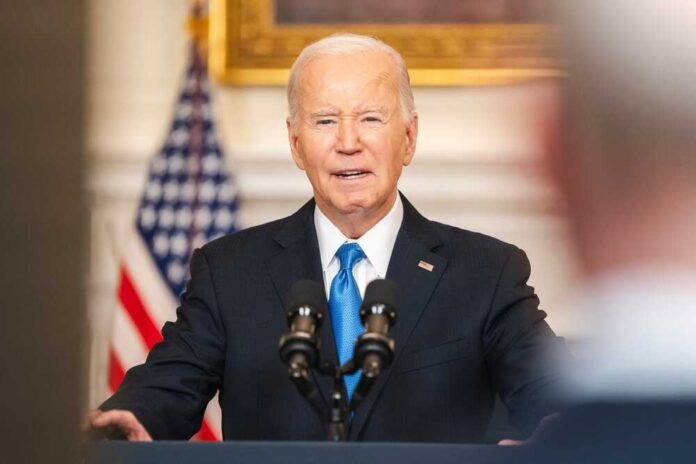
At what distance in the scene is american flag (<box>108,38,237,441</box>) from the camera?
5.10m

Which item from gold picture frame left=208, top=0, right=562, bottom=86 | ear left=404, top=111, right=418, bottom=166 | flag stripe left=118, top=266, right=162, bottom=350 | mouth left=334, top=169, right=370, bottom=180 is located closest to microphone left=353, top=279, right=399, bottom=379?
mouth left=334, top=169, right=370, bottom=180

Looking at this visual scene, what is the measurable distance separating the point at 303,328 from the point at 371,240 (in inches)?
40.7

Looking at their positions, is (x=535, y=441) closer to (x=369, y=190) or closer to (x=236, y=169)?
(x=369, y=190)

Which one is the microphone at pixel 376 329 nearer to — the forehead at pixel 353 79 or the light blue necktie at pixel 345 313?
the light blue necktie at pixel 345 313

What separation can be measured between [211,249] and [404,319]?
19.6 inches

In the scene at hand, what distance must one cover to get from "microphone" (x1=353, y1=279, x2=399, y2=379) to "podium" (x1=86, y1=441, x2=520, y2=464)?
0.84 feet

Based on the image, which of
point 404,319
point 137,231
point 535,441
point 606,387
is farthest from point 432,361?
point 137,231

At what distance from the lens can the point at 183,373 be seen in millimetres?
2449

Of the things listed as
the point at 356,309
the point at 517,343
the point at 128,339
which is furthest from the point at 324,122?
the point at 128,339

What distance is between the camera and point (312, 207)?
8.81 feet

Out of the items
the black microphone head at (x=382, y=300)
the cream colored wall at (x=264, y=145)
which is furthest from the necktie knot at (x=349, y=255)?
the cream colored wall at (x=264, y=145)

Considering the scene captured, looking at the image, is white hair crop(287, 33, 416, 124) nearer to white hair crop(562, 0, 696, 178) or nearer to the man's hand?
the man's hand

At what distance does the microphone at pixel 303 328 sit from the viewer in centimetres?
155

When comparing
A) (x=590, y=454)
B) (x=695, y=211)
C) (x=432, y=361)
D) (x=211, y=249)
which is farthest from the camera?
(x=211, y=249)
